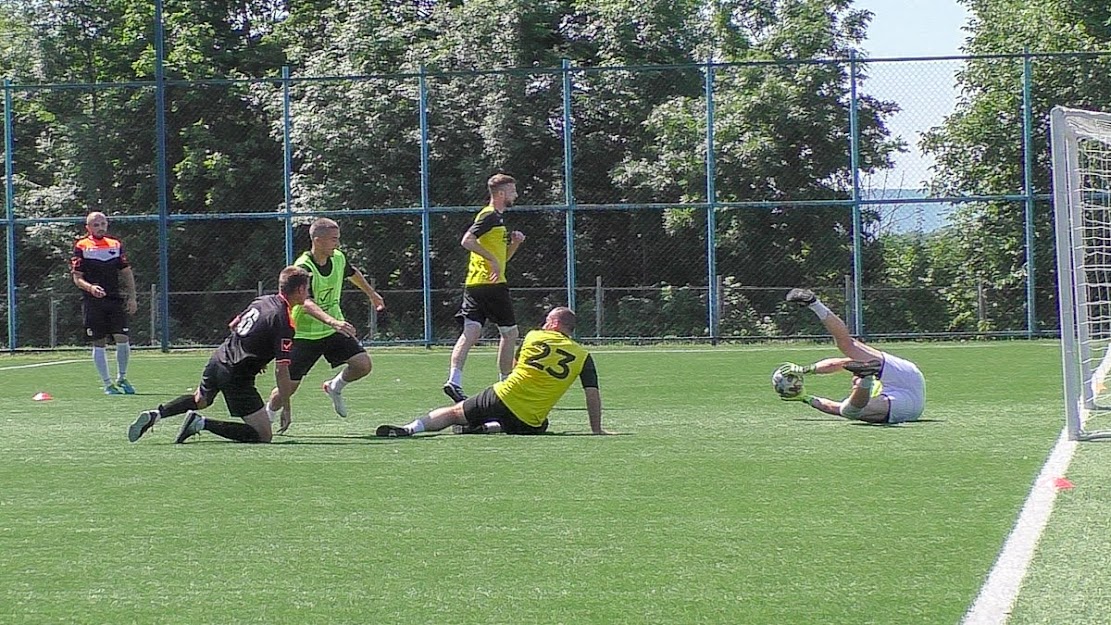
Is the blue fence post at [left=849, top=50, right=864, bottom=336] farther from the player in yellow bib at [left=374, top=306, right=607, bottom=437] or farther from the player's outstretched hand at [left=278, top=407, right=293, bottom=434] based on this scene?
the player's outstretched hand at [left=278, top=407, right=293, bottom=434]

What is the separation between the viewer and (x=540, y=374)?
10.3 meters

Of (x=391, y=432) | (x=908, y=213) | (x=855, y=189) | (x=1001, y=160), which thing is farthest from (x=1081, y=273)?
(x=1001, y=160)

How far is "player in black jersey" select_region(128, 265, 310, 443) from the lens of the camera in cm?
1020

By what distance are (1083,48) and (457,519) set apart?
24299 mm

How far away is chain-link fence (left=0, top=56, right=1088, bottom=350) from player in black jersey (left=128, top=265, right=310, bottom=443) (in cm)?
1268

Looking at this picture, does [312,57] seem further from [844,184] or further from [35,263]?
[844,184]

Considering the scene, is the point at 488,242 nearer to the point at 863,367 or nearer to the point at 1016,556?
the point at 863,367

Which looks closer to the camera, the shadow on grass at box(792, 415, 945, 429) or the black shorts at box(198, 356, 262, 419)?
the black shorts at box(198, 356, 262, 419)

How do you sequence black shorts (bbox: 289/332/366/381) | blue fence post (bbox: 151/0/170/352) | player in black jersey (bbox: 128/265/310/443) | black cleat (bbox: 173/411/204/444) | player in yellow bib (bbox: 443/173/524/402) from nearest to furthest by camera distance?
1. player in black jersey (bbox: 128/265/310/443)
2. black cleat (bbox: 173/411/204/444)
3. black shorts (bbox: 289/332/366/381)
4. player in yellow bib (bbox: 443/173/524/402)
5. blue fence post (bbox: 151/0/170/352)

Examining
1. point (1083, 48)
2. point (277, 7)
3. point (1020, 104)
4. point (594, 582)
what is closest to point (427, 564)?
point (594, 582)

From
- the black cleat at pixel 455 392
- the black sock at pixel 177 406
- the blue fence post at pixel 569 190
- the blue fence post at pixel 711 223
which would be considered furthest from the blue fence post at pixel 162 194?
the black sock at pixel 177 406

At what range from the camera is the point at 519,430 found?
10641 millimetres

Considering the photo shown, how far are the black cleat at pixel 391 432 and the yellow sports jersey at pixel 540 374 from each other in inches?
25.7

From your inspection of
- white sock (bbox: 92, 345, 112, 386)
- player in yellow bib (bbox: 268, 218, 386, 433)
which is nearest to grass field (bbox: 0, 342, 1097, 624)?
player in yellow bib (bbox: 268, 218, 386, 433)
